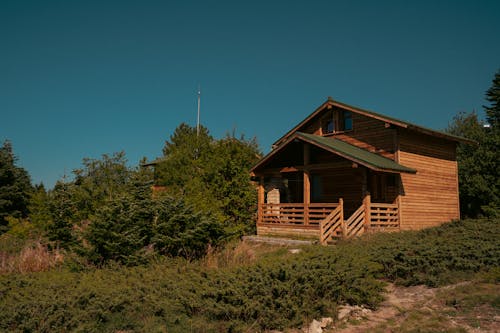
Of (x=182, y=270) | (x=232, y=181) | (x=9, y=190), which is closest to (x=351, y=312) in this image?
(x=182, y=270)

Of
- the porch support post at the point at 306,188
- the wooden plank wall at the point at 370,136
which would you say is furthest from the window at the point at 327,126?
the porch support post at the point at 306,188

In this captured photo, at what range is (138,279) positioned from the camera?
781cm

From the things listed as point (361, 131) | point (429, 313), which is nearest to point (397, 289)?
point (429, 313)

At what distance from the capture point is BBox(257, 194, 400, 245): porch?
15.6m

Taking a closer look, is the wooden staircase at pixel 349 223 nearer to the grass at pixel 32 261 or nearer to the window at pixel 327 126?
the window at pixel 327 126

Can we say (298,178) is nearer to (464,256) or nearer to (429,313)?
(464,256)

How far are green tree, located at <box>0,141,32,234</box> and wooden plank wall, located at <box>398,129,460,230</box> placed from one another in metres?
31.3

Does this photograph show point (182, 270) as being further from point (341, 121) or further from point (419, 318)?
point (341, 121)

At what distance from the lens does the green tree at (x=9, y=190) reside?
34719 millimetres

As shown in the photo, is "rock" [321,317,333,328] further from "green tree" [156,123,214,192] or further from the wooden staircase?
"green tree" [156,123,214,192]

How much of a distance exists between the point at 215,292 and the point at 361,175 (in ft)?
46.7

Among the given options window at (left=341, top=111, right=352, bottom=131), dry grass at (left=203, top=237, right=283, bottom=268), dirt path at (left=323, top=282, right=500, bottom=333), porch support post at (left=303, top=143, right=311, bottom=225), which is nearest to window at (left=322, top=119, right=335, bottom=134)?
window at (left=341, top=111, right=352, bottom=131)

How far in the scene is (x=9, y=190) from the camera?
116 ft

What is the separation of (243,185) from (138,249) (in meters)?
9.79
